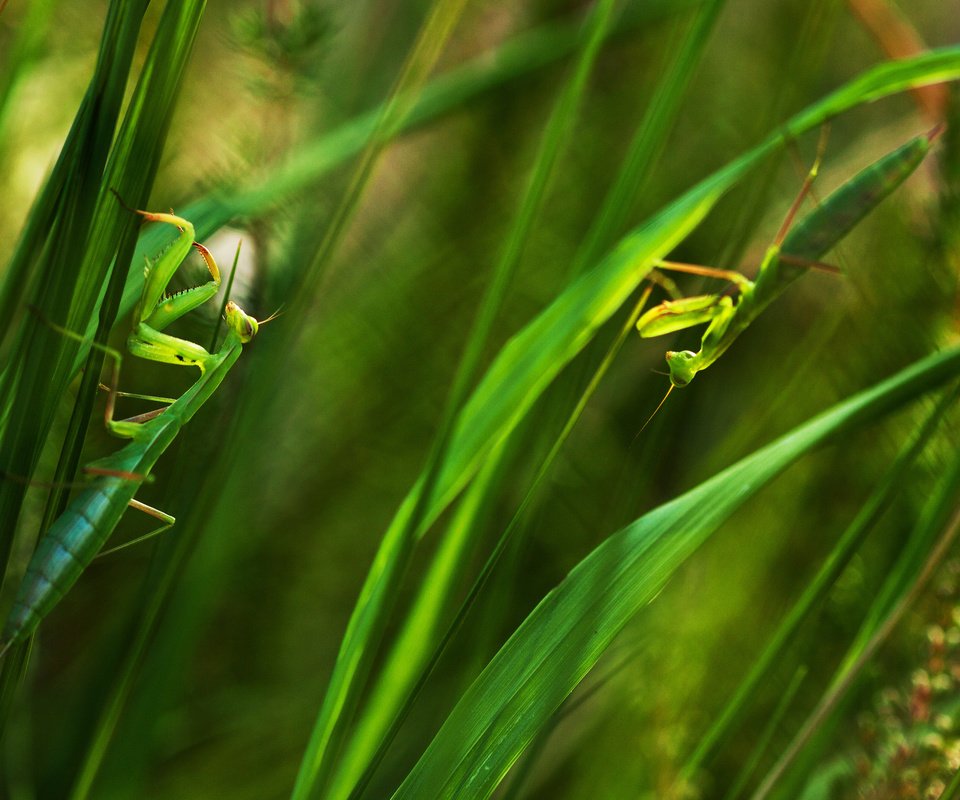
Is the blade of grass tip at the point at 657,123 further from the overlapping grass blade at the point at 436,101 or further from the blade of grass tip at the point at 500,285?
the overlapping grass blade at the point at 436,101

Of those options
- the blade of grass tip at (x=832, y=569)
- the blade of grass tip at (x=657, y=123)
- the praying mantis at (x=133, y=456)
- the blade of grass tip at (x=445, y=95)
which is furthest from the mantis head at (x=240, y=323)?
the blade of grass tip at (x=832, y=569)

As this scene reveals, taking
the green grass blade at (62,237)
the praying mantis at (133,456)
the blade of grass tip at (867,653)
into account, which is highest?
the green grass blade at (62,237)

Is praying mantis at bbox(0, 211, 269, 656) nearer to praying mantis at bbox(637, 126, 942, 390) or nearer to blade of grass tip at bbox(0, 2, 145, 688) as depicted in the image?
blade of grass tip at bbox(0, 2, 145, 688)

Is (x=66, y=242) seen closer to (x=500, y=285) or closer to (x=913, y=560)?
(x=500, y=285)

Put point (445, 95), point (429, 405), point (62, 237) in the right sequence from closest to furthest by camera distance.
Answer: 1. point (62, 237)
2. point (445, 95)
3. point (429, 405)

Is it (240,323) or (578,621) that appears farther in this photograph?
A: (240,323)

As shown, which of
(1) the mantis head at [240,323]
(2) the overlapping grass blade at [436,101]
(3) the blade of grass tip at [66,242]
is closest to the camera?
(3) the blade of grass tip at [66,242]

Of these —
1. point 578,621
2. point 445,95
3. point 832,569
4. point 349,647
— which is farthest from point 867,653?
point 445,95

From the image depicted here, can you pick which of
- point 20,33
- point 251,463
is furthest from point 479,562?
point 20,33
